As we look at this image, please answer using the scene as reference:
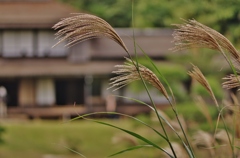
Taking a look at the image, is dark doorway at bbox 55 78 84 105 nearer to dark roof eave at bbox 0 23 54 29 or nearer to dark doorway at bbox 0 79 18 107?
dark doorway at bbox 0 79 18 107

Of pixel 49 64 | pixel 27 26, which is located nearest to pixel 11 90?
pixel 49 64

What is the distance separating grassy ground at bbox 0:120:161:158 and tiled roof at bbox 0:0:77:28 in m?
4.34

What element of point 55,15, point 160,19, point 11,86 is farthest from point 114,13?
point 11,86

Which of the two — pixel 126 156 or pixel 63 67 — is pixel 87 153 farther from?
pixel 63 67

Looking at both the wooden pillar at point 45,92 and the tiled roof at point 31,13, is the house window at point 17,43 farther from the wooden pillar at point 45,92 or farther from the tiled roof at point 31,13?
the wooden pillar at point 45,92

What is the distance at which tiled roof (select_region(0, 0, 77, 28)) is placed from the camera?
2147 centimetres

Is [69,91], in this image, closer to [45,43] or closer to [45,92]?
[45,92]

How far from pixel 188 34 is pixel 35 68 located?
18.5m

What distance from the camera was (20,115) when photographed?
20.0 meters

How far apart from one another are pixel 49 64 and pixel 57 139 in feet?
16.0

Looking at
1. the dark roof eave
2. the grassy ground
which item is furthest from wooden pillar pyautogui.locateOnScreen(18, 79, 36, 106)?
the grassy ground

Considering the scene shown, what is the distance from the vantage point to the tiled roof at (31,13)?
2147cm

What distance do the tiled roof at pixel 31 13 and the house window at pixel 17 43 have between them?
0.20m

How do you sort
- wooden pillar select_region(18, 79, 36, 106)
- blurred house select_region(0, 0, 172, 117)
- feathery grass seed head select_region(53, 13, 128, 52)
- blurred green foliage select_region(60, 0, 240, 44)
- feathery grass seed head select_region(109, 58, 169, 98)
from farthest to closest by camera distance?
blurred green foliage select_region(60, 0, 240, 44) < wooden pillar select_region(18, 79, 36, 106) < blurred house select_region(0, 0, 172, 117) < feathery grass seed head select_region(109, 58, 169, 98) < feathery grass seed head select_region(53, 13, 128, 52)
